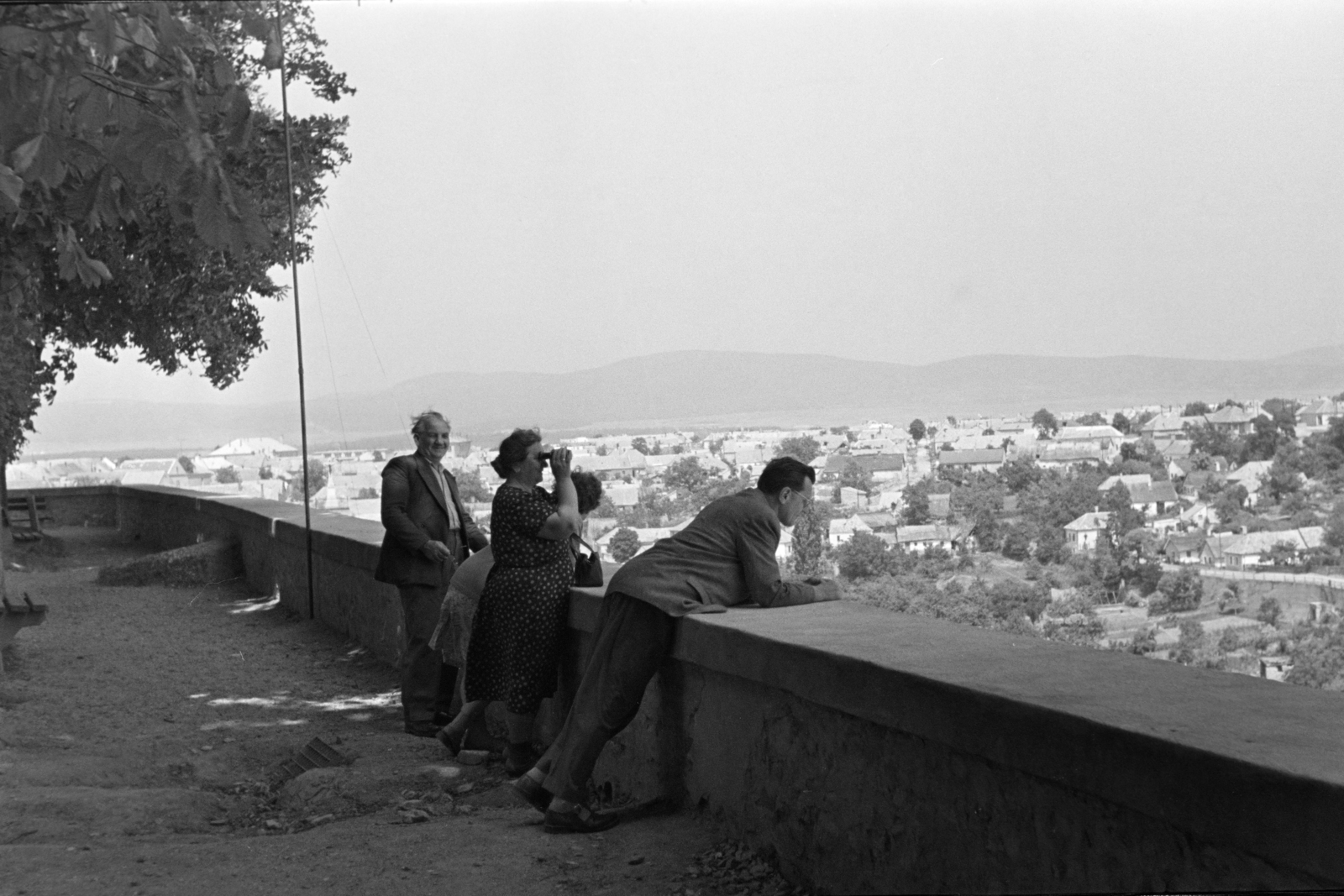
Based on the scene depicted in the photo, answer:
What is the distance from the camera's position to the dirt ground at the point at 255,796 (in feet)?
13.7

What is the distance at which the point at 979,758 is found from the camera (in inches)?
119

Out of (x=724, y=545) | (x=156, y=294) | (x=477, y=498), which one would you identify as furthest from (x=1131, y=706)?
(x=156, y=294)

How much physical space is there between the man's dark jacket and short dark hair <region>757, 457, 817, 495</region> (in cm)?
267

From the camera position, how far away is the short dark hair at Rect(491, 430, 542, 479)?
5418 mm

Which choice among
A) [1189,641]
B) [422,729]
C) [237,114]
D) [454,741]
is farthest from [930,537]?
[237,114]

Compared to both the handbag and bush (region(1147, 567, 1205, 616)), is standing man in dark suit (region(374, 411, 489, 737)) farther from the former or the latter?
bush (region(1147, 567, 1205, 616))

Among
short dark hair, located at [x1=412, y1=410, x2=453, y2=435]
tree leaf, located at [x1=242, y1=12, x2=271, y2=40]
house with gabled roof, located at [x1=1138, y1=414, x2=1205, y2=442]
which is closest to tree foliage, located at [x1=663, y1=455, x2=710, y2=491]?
short dark hair, located at [x1=412, y1=410, x2=453, y2=435]

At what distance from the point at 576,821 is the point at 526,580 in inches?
49.2

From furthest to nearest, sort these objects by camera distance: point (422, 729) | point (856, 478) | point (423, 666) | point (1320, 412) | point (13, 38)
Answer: point (423, 666), point (422, 729), point (856, 478), point (1320, 412), point (13, 38)

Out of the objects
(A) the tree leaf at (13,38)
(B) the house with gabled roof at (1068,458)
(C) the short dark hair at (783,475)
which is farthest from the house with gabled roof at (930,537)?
(A) the tree leaf at (13,38)

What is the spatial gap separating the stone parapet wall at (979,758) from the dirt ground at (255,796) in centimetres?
Result: 31

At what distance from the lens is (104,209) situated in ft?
11.4

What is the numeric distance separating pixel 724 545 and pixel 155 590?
9743 millimetres

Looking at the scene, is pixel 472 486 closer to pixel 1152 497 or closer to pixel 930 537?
pixel 930 537
